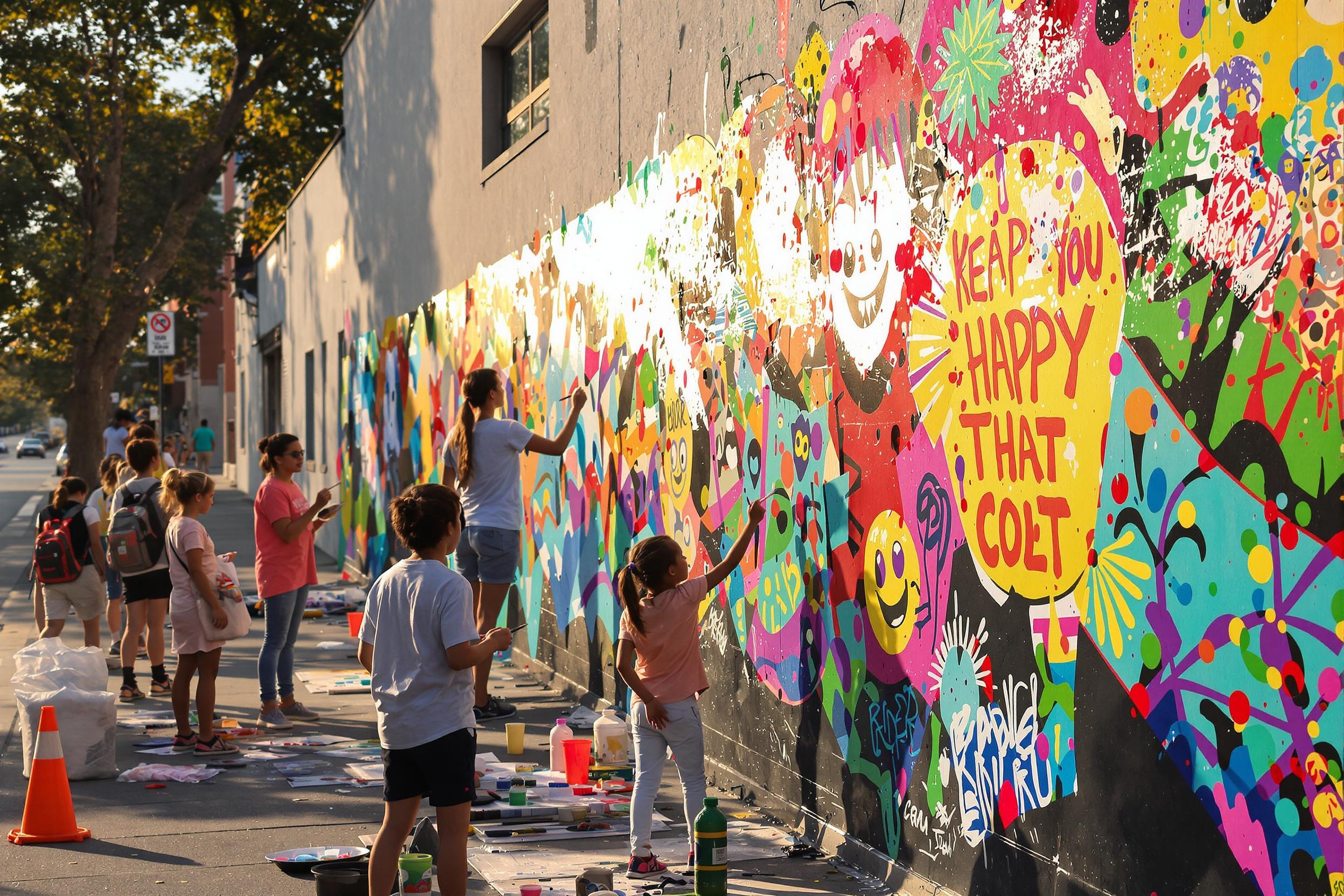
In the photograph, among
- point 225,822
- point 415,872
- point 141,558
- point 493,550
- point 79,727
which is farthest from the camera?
point 141,558

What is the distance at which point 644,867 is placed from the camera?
5297 mm

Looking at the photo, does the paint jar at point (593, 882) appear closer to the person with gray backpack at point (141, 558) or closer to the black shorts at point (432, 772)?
the black shorts at point (432, 772)

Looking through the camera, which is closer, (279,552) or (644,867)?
(644,867)

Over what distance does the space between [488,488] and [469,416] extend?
0.47m

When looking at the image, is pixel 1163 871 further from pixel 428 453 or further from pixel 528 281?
pixel 428 453

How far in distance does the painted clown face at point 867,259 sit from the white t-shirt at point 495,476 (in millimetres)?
3253

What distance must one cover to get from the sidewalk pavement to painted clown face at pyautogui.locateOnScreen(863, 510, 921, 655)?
0.95 metres

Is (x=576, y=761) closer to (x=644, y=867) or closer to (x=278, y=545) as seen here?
(x=644, y=867)

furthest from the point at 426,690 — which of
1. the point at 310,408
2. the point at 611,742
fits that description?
the point at 310,408

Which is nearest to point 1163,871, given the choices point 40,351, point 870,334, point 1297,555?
point 1297,555

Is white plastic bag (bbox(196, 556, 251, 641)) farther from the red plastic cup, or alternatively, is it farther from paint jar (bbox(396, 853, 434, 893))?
paint jar (bbox(396, 853, 434, 893))

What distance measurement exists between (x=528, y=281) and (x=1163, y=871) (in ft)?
24.9

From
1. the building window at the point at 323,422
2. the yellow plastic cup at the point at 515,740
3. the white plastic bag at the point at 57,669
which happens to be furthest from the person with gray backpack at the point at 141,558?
the building window at the point at 323,422

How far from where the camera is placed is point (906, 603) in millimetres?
5059
